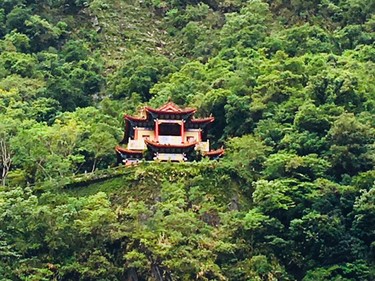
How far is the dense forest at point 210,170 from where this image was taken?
3150 cm

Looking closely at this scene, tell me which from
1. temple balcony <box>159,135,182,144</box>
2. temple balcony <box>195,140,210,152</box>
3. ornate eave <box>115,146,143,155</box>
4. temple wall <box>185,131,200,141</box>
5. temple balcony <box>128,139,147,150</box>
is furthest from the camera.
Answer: temple wall <box>185,131,200,141</box>

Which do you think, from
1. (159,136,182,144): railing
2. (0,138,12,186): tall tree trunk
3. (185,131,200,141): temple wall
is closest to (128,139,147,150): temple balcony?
(159,136,182,144): railing

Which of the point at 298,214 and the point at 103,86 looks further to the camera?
the point at 103,86

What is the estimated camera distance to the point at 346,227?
108ft

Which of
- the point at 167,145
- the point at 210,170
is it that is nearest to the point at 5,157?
the point at 167,145

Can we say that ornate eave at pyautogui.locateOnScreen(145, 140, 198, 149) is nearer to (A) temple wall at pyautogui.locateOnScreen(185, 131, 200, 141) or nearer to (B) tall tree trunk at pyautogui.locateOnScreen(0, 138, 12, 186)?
(A) temple wall at pyautogui.locateOnScreen(185, 131, 200, 141)

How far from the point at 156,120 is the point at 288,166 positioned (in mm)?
8579

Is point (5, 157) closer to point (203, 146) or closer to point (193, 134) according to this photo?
point (193, 134)

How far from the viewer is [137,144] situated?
40.9 meters

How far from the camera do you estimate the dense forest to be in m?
31.5

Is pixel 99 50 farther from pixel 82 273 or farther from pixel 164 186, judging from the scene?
pixel 82 273

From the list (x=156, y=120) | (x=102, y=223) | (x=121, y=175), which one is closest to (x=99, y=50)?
(x=156, y=120)

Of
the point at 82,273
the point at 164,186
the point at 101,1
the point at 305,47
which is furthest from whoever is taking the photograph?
the point at 101,1

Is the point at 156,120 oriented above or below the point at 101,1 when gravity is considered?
below
